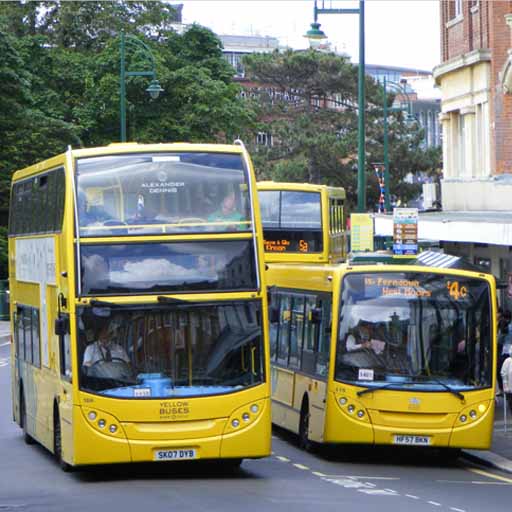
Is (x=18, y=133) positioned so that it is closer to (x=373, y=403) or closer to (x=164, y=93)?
(x=164, y=93)

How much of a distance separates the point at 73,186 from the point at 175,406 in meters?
2.73

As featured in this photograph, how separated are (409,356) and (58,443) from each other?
4.71 meters

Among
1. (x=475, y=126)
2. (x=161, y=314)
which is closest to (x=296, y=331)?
(x=161, y=314)

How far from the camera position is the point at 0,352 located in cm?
4469

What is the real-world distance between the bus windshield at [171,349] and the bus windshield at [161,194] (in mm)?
908

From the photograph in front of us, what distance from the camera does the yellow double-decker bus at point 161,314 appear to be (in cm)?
1605

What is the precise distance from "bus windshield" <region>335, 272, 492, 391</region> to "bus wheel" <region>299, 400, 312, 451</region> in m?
1.93

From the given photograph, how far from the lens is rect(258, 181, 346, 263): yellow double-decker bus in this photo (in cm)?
3009

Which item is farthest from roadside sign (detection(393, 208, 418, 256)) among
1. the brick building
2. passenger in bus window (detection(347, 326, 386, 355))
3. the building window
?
the building window

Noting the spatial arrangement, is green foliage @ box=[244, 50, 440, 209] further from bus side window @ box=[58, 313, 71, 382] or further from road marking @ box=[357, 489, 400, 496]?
road marking @ box=[357, 489, 400, 496]

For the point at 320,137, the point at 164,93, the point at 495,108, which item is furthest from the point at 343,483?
the point at 320,137

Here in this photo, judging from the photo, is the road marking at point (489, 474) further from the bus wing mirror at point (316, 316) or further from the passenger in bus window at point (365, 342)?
the bus wing mirror at point (316, 316)

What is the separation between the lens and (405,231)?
81.6 ft

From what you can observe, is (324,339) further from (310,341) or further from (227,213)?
(227,213)
